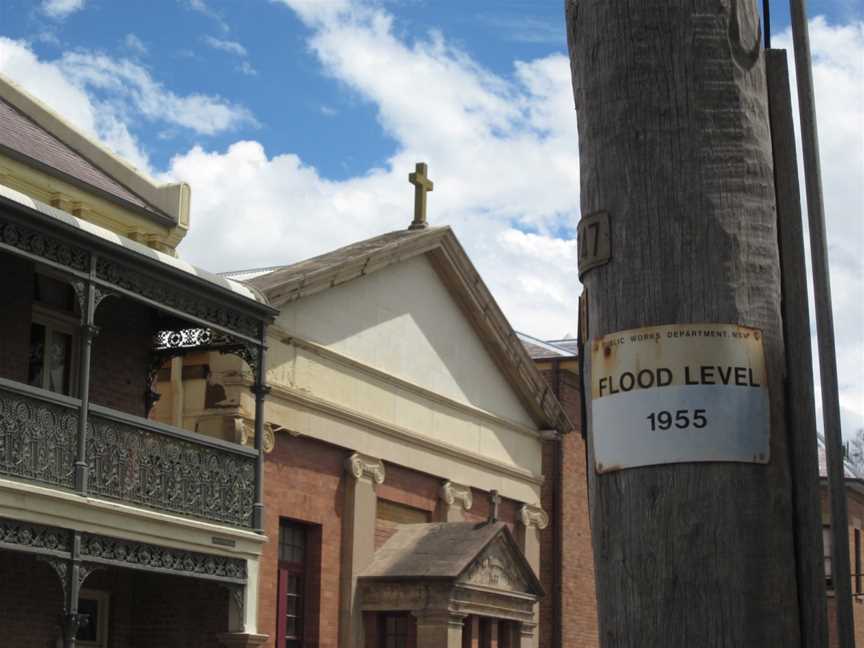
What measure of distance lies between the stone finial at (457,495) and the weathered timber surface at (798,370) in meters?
21.2

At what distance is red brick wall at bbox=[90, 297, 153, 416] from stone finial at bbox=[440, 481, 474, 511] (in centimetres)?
693

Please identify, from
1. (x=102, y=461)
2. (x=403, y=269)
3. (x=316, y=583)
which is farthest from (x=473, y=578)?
(x=102, y=461)

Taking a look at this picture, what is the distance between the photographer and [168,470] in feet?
54.9

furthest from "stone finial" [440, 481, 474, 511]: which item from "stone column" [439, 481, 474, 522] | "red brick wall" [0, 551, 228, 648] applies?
"red brick wall" [0, 551, 228, 648]

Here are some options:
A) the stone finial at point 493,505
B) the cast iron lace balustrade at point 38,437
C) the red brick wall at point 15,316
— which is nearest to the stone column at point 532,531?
the stone finial at point 493,505

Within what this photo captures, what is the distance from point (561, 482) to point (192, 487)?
12603 millimetres

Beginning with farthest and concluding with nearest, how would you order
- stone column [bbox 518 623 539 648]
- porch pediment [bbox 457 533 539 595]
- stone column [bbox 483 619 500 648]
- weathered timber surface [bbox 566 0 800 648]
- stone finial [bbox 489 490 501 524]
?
stone column [bbox 518 623 539 648] → stone finial [bbox 489 490 501 524] → stone column [bbox 483 619 500 648] → porch pediment [bbox 457 533 539 595] → weathered timber surface [bbox 566 0 800 648]

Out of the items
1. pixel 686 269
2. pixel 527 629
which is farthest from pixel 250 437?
pixel 686 269

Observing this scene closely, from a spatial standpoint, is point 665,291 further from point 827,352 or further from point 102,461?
point 102,461

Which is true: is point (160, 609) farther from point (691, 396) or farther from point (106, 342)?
point (691, 396)

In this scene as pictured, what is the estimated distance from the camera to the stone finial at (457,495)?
24.1 m

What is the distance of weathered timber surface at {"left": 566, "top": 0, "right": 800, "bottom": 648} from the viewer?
2.80 meters

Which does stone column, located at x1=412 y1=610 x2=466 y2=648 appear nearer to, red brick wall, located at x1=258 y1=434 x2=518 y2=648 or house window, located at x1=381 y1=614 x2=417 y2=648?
house window, located at x1=381 y1=614 x2=417 y2=648

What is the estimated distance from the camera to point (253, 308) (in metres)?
18.1
